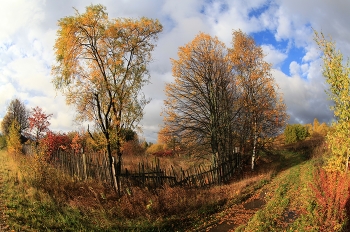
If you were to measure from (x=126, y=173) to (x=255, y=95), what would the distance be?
1251 centimetres

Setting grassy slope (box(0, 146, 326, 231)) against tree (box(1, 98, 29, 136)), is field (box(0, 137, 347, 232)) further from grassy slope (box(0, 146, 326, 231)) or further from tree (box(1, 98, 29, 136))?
tree (box(1, 98, 29, 136))

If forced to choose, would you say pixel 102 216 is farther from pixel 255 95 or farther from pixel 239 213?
pixel 255 95

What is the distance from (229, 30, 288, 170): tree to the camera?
66.1 ft

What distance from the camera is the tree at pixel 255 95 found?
20156mm

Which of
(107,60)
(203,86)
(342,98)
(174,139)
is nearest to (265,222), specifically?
(342,98)

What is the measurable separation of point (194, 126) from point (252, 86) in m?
5.65

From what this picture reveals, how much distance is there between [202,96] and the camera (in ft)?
62.7

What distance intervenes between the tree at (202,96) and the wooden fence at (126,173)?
9.84 feet

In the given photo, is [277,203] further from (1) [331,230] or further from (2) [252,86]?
(2) [252,86]

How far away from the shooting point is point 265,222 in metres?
8.35

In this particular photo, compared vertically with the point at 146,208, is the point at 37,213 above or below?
above

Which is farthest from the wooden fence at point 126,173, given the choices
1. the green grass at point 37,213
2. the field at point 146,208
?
the green grass at point 37,213

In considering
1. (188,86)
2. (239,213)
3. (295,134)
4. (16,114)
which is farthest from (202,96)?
(16,114)

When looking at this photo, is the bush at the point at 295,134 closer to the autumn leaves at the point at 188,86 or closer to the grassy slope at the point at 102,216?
the autumn leaves at the point at 188,86
